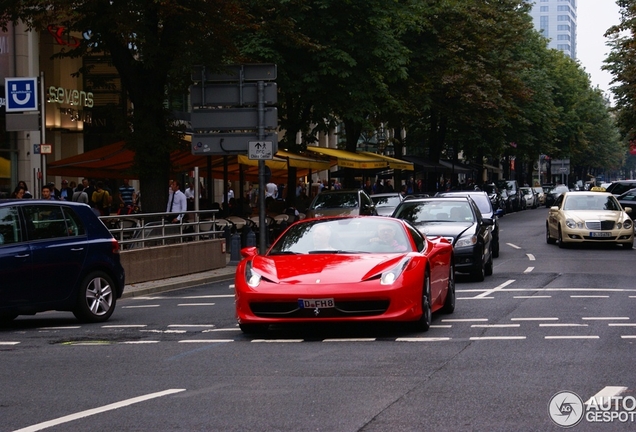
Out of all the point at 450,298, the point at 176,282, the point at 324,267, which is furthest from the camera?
the point at 176,282

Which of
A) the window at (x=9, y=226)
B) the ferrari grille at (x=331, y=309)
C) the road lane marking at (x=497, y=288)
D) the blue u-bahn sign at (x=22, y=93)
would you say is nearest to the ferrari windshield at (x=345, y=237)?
the ferrari grille at (x=331, y=309)

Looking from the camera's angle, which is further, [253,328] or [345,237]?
[345,237]

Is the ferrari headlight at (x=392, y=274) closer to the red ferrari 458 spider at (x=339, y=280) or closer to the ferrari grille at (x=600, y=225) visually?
the red ferrari 458 spider at (x=339, y=280)

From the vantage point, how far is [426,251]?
42.2 feet

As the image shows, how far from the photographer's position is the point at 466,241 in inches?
766

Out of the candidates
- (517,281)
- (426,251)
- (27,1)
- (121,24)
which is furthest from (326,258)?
(27,1)

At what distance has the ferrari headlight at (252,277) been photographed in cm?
1164

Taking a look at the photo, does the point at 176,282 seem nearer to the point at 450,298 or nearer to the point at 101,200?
the point at 450,298

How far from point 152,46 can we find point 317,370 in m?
15.7

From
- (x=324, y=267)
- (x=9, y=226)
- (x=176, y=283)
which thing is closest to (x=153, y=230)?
(x=176, y=283)

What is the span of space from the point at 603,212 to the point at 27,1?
51.8ft

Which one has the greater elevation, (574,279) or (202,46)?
(202,46)

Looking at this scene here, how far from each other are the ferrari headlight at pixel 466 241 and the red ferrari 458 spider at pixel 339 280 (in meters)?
6.66

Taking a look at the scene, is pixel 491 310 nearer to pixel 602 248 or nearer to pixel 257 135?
pixel 257 135
